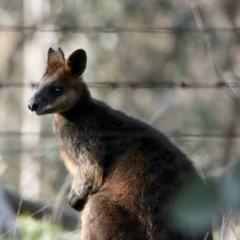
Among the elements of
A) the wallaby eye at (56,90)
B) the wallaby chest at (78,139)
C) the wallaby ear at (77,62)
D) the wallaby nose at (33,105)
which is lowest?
the wallaby chest at (78,139)

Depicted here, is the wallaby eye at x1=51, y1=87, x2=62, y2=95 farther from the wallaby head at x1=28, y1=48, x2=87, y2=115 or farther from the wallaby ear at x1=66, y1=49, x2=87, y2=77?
the wallaby ear at x1=66, y1=49, x2=87, y2=77

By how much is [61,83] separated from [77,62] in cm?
21

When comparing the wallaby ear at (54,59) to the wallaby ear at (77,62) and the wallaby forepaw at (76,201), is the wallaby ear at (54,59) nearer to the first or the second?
the wallaby ear at (77,62)

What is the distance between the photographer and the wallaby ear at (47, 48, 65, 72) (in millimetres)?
5246

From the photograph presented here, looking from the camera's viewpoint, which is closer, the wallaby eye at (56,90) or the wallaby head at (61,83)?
the wallaby head at (61,83)

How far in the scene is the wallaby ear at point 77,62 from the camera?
5098mm

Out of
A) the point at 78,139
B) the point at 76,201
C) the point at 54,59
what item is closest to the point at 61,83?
the point at 54,59

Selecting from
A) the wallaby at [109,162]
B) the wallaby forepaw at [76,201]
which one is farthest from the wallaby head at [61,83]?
the wallaby forepaw at [76,201]

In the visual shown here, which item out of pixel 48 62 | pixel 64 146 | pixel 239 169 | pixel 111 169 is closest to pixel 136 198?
pixel 111 169

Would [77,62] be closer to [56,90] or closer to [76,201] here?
[56,90]

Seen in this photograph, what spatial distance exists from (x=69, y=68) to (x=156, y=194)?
5.01 ft

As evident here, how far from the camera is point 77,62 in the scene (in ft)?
17.1

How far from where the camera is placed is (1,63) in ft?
69.2

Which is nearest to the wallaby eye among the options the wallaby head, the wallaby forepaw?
the wallaby head
